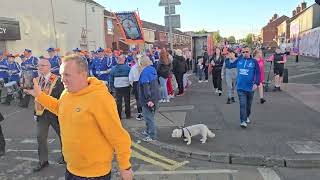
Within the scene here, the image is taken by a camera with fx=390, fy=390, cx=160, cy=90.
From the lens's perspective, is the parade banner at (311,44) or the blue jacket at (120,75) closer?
the blue jacket at (120,75)

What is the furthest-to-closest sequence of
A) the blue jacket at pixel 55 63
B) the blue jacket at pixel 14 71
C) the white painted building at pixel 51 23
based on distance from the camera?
the white painted building at pixel 51 23, the blue jacket at pixel 14 71, the blue jacket at pixel 55 63

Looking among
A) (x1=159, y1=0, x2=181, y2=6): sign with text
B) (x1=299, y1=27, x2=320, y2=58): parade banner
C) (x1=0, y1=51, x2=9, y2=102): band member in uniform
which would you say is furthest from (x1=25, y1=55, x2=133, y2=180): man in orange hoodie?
(x1=299, y1=27, x2=320, y2=58): parade banner

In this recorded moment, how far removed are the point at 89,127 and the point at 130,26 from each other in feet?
44.9

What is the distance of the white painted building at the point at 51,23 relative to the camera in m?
23.1

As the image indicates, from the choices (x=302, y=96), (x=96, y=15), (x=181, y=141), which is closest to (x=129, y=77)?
(x=181, y=141)

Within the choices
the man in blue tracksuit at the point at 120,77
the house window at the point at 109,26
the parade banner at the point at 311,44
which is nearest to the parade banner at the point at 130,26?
the man in blue tracksuit at the point at 120,77

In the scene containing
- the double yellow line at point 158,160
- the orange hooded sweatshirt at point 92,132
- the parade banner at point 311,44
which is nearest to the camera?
the orange hooded sweatshirt at point 92,132

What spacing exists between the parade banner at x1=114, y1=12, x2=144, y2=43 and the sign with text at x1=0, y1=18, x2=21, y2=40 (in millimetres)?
8489

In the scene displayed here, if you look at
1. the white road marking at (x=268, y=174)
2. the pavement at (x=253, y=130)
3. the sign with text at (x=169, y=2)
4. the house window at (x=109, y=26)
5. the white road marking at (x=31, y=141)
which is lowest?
the white road marking at (x=31, y=141)

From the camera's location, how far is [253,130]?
8266 millimetres

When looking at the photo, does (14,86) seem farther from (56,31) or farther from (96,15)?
(96,15)

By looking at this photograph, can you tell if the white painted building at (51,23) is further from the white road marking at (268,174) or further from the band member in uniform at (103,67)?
the white road marking at (268,174)

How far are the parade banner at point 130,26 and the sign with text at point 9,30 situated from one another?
27.9ft

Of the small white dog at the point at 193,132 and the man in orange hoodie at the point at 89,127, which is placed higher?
the man in orange hoodie at the point at 89,127
